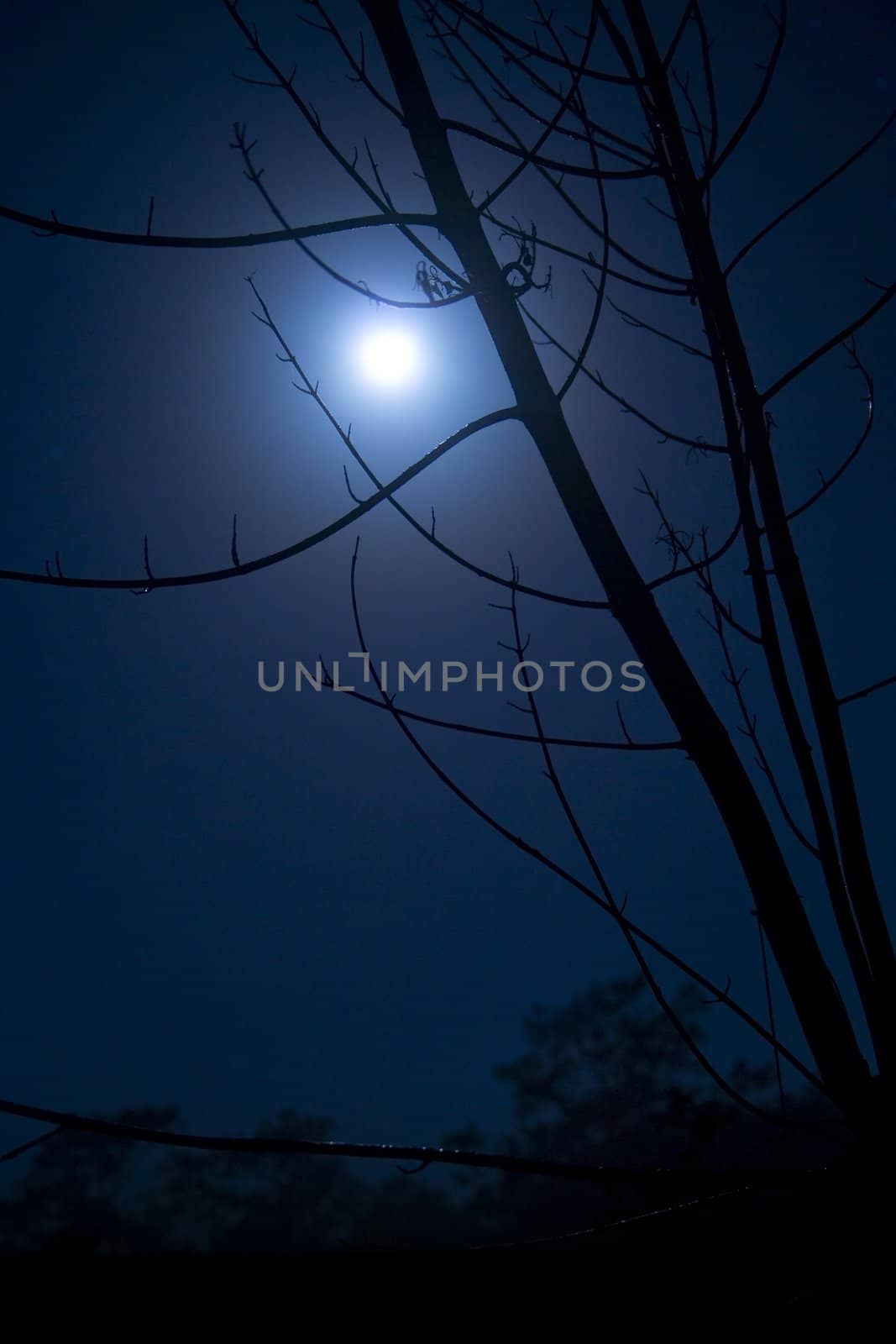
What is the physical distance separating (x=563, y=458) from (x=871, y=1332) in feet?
A: 3.68

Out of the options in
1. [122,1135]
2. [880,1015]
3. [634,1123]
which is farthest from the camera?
[634,1123]

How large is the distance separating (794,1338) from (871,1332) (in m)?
0.10

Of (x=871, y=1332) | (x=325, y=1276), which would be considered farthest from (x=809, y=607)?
(x=325, y=1276)

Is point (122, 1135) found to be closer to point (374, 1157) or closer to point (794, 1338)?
point (374, 1157)

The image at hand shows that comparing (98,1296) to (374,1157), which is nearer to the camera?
(374,1157)

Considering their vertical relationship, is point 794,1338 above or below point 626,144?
below

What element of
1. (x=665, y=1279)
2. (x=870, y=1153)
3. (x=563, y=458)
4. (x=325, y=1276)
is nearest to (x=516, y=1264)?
(x=665, y=1279)

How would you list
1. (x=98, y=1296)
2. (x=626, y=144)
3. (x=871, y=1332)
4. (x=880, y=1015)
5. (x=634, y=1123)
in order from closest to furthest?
(x=871, y=1332), (x=880, y=1015), (x=98, y=1296), (x=626, y=144), (x=634, y=1123)

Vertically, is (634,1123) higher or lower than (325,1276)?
lower

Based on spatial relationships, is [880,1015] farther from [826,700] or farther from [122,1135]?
[122,1135]

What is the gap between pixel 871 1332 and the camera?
887 millimetres

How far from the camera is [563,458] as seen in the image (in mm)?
1139

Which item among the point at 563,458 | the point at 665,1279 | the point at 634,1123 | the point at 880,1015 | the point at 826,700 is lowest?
the point at 634,1123

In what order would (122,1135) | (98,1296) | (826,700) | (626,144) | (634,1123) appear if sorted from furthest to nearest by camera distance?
(634,1123), (626,144), (98,1296), (826,700), (122,1135)
